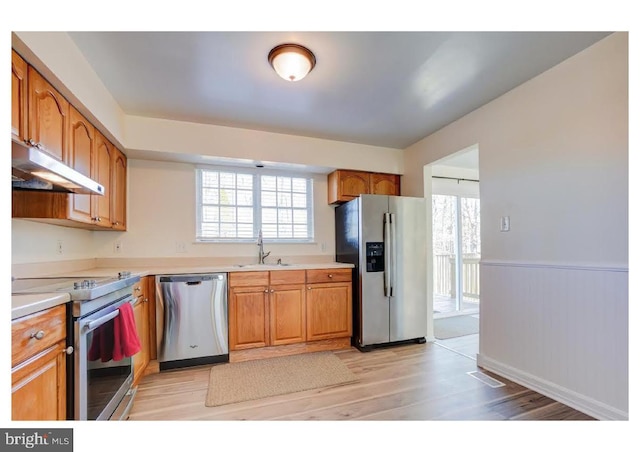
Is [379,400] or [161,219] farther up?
[161,219]

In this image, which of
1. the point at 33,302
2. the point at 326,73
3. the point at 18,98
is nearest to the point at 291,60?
the point at 326,73

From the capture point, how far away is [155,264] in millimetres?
3010

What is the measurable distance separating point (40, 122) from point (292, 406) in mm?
2285

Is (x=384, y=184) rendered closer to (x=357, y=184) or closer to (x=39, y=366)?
(x=357, y=184)

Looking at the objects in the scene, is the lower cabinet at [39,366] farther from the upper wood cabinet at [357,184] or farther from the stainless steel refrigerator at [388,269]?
the upper wood cabinet at [357,184]

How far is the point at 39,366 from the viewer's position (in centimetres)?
111

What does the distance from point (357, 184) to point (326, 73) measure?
1.66 metres

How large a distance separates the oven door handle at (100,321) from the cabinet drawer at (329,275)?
174 centimetres

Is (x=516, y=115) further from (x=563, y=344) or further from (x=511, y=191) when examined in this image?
(x=563, y=344)

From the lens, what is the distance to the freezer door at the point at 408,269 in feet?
10.2

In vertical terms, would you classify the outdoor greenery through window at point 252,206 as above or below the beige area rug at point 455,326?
above

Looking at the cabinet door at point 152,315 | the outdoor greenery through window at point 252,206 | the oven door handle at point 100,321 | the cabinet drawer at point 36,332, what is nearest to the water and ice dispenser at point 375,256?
the outdoor greenery through window at point 252,206
